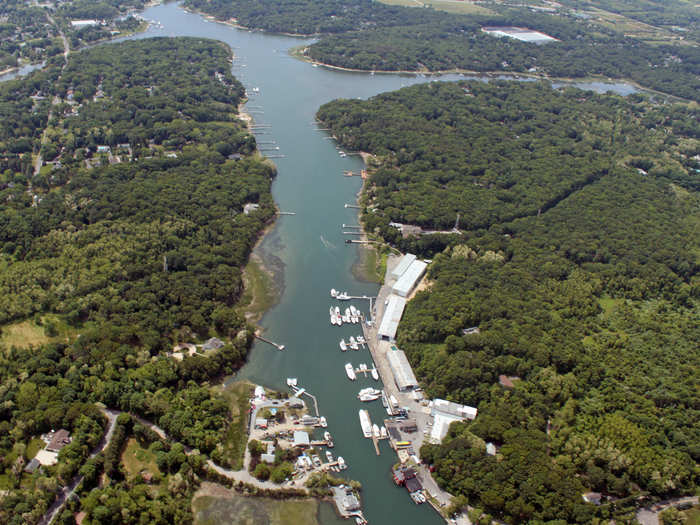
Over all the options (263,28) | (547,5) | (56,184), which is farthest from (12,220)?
(547,5)

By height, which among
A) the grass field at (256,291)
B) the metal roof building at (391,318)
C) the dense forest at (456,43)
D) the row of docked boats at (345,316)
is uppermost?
the dense forest at (456,43)

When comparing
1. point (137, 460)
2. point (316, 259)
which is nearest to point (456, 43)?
point (316, 259)

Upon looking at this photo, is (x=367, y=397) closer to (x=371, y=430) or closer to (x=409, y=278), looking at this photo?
(x=371, y=430)

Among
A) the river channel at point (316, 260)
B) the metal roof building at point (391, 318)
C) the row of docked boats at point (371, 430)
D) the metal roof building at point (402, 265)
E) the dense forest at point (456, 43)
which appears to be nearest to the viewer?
the river channel at point (316, 260)

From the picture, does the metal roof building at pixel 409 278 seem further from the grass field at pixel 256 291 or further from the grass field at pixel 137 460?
the grass field at pixel 137 460

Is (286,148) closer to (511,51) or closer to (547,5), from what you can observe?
(511,51)

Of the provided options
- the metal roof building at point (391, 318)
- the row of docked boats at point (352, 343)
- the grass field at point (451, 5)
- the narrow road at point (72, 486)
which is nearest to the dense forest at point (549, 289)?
the metal roof building at point (391, 318)

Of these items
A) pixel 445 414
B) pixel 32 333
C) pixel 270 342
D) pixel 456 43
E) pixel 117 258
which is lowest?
pixel 32 333

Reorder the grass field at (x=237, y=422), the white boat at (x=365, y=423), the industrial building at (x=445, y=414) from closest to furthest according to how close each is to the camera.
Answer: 1. the grass field at (x=237, y=422)
2. the industrial building at (x=445, y=414)
3. the white boat at (x=365, y=423)
